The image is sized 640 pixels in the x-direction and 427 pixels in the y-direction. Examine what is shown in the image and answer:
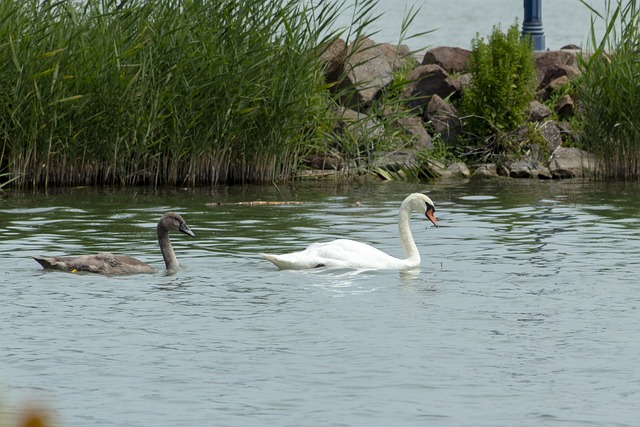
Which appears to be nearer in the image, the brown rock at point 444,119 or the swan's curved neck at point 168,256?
the swan's curved neck at point 168,256

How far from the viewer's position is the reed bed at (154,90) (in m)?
17.5

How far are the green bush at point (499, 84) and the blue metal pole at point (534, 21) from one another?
3.49 metres

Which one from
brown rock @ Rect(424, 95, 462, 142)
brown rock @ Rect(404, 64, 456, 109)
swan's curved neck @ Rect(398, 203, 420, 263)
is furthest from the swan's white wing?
→ brown rock @ Rect(404, 64, 456, 109)

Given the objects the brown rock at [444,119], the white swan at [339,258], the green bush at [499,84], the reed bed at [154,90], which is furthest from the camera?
the brown rock at [444,119]

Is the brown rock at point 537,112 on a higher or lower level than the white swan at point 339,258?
higher

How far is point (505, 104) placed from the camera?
940 inches

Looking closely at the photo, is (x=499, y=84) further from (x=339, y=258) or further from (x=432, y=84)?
(x=339, y=258)

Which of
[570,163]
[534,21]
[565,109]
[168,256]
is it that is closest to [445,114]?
[565,109]

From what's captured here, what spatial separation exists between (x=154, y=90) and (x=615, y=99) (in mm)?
7225

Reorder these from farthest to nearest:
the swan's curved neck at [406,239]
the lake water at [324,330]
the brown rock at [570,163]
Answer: the brown rock at [570,163] < the swan's curved neck at [406,239] < the lake water at [324,330]

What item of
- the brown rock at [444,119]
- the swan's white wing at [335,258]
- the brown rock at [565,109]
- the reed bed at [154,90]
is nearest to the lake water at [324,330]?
the swan's white wing at [335,258]

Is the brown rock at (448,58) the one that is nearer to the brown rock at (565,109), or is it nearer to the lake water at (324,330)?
the brown rock at (565,109)

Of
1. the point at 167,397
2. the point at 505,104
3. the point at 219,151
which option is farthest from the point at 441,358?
the point at 505,104

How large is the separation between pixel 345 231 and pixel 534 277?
3.88 metres
